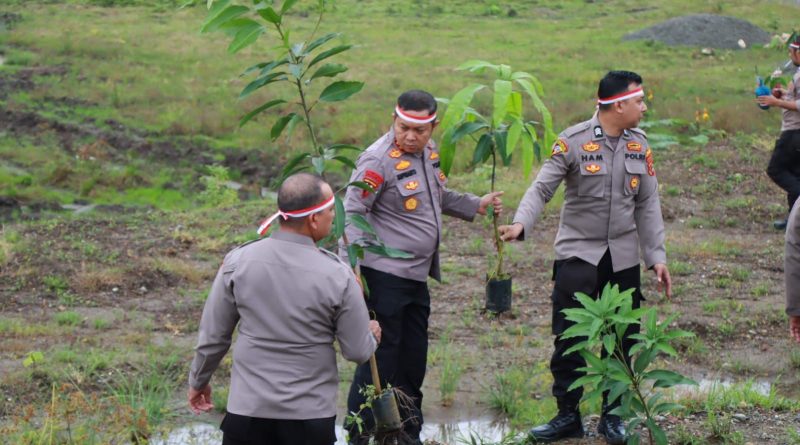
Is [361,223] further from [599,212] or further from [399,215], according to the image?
[599,212]

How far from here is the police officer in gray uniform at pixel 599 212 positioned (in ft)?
17.5

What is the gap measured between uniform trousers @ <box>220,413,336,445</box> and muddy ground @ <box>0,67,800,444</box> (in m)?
2.27

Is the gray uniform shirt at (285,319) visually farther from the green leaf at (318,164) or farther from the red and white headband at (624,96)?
the red and white headband at (624,96)

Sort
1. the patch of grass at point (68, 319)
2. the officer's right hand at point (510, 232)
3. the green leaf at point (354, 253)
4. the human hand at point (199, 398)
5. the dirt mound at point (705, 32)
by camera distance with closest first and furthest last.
A: the human hand at point (199, 398)
the green leaf at point (354, 253)
the officer's right hand at point (510, 232)
the patch of grass at point (68, 319)
the dirt mound at point (705, 32)

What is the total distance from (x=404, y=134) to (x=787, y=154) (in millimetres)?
5286

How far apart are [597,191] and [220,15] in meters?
2.02

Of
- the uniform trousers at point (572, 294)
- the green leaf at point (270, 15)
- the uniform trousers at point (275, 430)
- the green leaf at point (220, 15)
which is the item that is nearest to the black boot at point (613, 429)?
the uniform trousers at point (572, 294)

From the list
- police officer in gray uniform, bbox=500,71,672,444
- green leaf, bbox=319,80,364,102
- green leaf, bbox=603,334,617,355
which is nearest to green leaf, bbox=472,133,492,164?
police officer in gray uniform, bbox=500,71,672,444

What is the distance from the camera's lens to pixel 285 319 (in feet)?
13.0

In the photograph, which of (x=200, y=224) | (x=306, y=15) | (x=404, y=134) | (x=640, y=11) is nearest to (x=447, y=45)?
(x=306, y=15)

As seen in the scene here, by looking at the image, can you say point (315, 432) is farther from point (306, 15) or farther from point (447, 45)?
point (306, 15)

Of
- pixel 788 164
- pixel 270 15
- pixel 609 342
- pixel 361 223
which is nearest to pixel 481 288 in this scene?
pixel 788 164

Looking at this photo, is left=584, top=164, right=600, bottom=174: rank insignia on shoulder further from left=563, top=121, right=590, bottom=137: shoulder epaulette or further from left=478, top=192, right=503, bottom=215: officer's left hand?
left=478, top=192, right=503, bottom=215: officer's left hand

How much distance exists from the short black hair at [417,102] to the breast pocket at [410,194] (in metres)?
0.35
